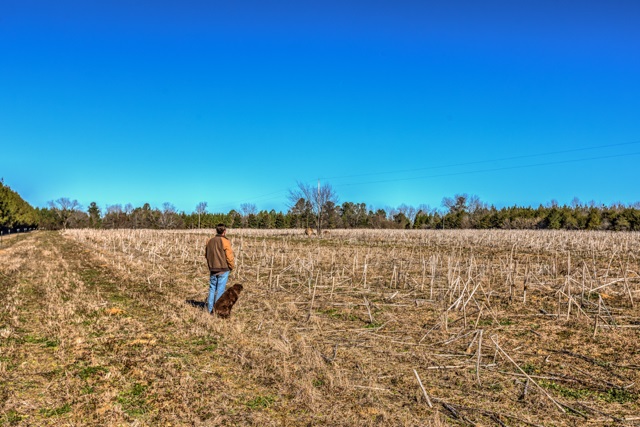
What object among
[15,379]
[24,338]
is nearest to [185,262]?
[24,338]

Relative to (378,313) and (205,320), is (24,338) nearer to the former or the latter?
(205,320)

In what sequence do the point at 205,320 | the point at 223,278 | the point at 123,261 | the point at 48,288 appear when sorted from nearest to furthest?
the point at 205,320 → the point at 223,278 → the point at 48,288 → the point at 123,261

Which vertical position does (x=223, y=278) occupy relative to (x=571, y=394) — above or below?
above

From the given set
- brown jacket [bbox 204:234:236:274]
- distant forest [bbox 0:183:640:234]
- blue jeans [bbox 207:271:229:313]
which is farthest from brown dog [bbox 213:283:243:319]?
distant forest [bbox 0:183:640:234]

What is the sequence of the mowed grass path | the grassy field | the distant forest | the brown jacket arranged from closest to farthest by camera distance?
the mowed grass path → the grassy field → the brown jacket → the distant forest

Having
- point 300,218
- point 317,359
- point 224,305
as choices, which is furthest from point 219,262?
point 300,218

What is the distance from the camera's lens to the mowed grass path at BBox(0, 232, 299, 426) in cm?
431

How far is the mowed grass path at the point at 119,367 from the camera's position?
431 centimetres

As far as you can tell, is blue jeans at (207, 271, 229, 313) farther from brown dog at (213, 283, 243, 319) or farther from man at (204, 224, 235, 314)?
brown dog at (213, 283, 243, 319)

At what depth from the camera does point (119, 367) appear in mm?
5582

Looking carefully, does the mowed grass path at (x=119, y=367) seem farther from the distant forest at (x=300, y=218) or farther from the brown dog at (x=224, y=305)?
the distant forest at (x=300, y=218)

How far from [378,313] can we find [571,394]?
4.45 m

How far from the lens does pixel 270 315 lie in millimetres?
9031

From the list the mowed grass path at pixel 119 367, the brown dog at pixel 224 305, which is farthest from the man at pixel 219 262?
the mowed grass path at pixel 119 367
